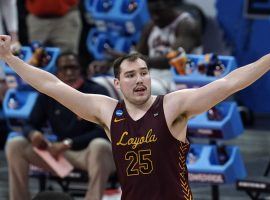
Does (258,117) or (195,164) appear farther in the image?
(258,117)

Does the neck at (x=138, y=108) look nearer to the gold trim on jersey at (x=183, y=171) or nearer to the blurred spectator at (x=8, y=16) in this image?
the gold trim on jersey at (x=183, y=171)

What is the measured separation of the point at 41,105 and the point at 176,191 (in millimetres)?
3430

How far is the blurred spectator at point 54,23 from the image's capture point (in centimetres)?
1138

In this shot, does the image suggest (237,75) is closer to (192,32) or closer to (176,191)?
(176,191)

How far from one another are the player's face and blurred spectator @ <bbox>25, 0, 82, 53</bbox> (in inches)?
212

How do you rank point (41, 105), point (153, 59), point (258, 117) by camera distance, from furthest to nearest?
point (258, 117), point (153, 59), point (41, 105)

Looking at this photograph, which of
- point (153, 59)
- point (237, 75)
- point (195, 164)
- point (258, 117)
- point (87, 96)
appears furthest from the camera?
point (258, 117)

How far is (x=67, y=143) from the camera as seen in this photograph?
8734mm

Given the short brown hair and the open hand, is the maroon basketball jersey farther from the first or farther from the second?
the open hand

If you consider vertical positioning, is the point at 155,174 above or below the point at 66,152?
above

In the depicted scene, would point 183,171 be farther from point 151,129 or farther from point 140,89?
point 140,89

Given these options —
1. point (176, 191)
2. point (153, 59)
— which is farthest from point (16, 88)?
point (176, 191)

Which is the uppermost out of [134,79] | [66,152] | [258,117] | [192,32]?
[134,79]

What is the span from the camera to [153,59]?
9789mm
